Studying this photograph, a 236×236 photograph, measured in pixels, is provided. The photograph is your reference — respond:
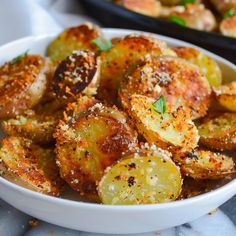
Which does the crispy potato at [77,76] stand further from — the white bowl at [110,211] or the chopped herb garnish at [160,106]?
the white bowl at [110,211]

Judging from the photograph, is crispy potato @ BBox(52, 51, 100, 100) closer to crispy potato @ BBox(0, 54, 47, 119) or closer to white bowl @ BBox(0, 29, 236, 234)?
crispy potato @ BBox(0, 54, 47, 119)

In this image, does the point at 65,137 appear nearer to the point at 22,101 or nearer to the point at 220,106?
the point at 22,101

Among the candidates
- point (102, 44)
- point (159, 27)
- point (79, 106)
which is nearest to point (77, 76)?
point (79, 106)

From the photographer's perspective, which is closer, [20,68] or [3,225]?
[3,225]

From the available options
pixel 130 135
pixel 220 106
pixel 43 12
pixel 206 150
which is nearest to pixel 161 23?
pixel 43 12

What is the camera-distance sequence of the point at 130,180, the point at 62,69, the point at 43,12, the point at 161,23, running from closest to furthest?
the point at 130,180 < the point at 62,69 < the point at 161,23 < the point at 43,12

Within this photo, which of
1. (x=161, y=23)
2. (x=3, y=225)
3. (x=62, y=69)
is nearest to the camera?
(x=3, y=225)
